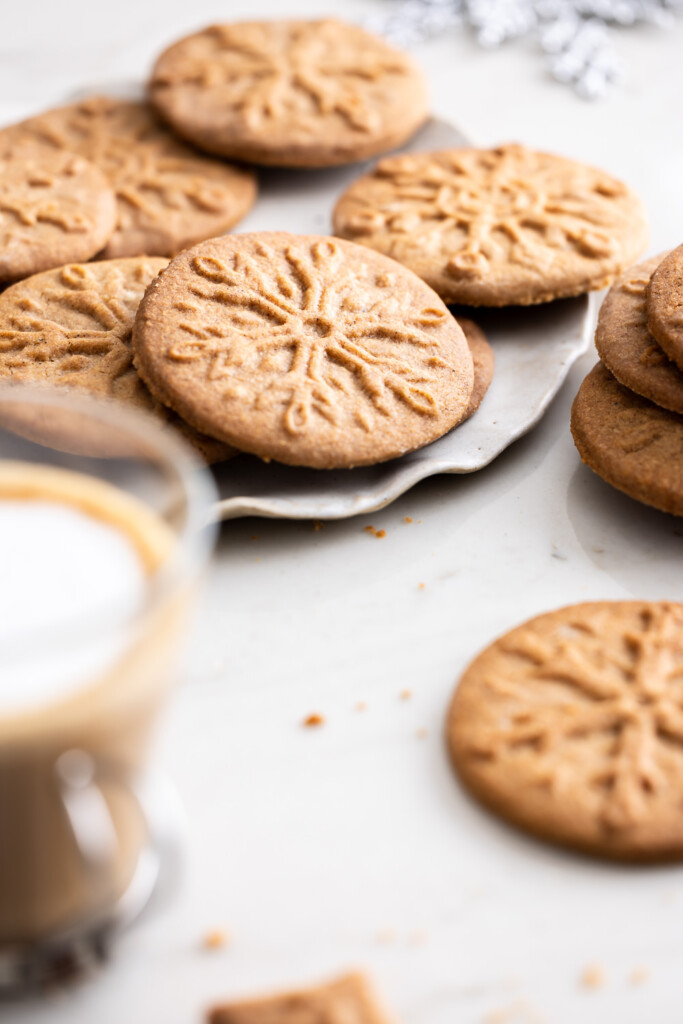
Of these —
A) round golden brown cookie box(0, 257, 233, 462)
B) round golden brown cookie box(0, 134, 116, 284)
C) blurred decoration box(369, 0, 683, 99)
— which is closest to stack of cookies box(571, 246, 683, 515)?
round golden brown cookie box(0, 257, 233, 462)

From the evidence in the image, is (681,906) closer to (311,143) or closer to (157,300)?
(157,300)

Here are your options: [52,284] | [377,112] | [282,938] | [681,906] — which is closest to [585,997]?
[681,906]

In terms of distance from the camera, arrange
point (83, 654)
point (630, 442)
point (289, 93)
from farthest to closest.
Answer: point (289, 93) → point (630, 442) → point (83, 654)

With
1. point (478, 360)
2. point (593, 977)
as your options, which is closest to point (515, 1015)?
point (593, 977)

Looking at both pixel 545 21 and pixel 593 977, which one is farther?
pixel 545 21

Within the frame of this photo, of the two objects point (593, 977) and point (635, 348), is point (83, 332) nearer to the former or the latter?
point (635, 348)
